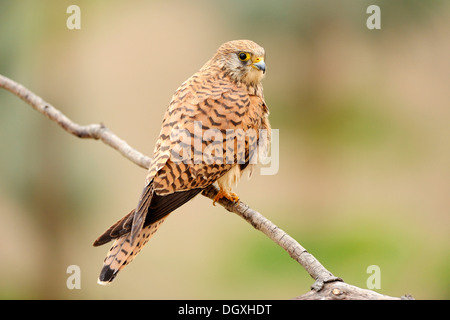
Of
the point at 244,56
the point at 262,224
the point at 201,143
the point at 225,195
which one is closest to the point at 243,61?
the point at 244,56

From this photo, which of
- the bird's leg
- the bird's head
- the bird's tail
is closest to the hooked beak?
the bird's head

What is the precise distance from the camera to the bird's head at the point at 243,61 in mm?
1825

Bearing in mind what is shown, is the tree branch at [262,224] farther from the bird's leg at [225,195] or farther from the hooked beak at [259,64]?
the hooked beak at [259,64]

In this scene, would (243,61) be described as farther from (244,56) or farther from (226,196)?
(226,196)

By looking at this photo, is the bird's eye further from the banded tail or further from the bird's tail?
the bird's tail

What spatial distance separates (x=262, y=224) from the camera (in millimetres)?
1477

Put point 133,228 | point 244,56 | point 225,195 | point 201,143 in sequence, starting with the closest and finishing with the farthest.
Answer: point 133,228, point 201,143, point 225,195, point 244,56

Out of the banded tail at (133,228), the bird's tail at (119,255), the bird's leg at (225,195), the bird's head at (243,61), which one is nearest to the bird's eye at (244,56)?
the bird's head at (243,61)

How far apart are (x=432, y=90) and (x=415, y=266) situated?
62.6 inches

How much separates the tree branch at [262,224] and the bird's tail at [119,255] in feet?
0.98

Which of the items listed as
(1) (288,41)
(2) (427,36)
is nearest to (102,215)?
(1) (288,41)

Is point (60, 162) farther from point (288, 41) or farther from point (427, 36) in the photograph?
point (427, 36)

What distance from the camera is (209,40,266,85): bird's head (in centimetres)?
183

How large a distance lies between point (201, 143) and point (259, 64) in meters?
0.39
